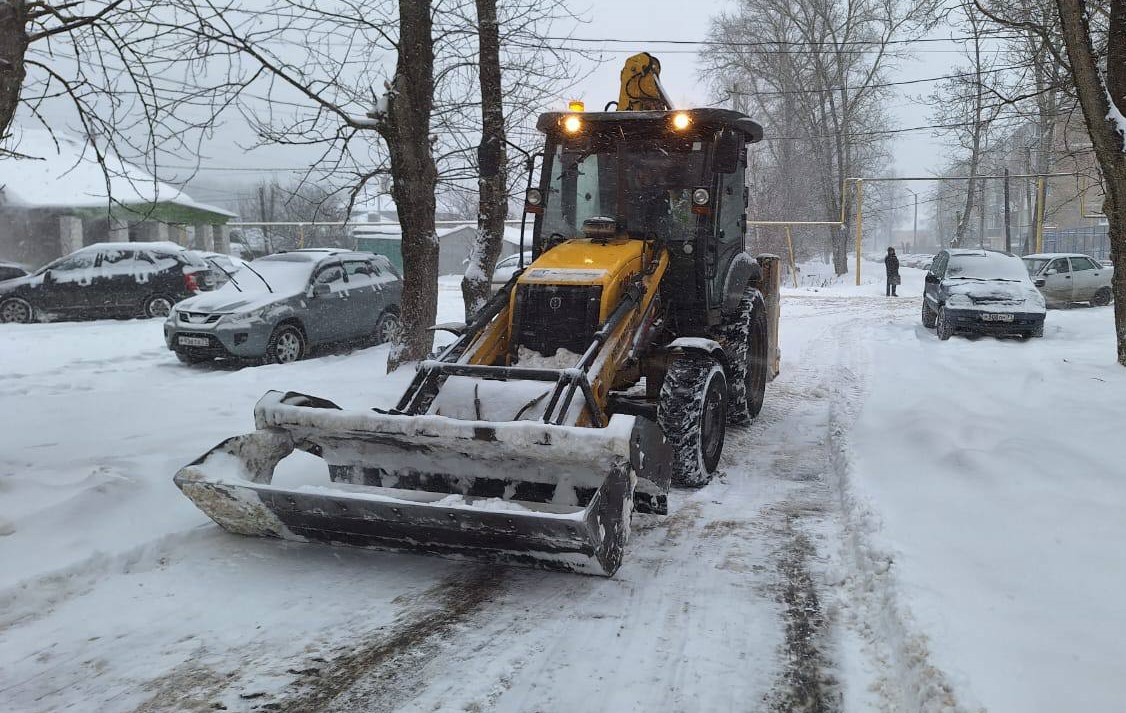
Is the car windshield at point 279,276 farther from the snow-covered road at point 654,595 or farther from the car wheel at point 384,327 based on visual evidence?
the snow-covered road at point 654,595

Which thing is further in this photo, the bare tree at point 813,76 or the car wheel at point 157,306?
the bare tree at point 813,76

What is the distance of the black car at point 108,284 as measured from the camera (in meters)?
16.1

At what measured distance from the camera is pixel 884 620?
3455 mm

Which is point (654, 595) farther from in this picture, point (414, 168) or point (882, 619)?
point (414, 168)

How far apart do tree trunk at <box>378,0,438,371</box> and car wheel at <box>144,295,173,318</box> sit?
Result: 950 centimetres

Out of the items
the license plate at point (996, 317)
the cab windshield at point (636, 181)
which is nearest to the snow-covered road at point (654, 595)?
the cab windshield at point (636, 181)

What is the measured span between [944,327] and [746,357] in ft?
27.7

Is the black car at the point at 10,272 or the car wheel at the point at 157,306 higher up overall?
the black car at the point at 10,272

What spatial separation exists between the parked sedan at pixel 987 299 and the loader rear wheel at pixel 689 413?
978 centimetres

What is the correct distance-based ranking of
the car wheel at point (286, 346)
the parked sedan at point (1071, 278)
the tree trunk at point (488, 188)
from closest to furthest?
the tree trunk at point (488, 188) < the car wheel at point (286, 346) < the parked sedan at point (1071, 278)

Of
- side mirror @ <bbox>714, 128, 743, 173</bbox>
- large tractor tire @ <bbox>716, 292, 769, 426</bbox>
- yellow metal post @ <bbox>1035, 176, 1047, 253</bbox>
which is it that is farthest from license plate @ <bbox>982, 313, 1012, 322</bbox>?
yellow metal post @ <bbox>1035, 176, 1047, 253</bbox>

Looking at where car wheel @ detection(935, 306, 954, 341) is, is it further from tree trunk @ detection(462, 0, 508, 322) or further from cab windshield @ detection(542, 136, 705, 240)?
cab windshield @ detection(542, 136, 705, 240)

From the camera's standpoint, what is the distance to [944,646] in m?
3.04

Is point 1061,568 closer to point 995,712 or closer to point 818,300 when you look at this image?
point 995,712
